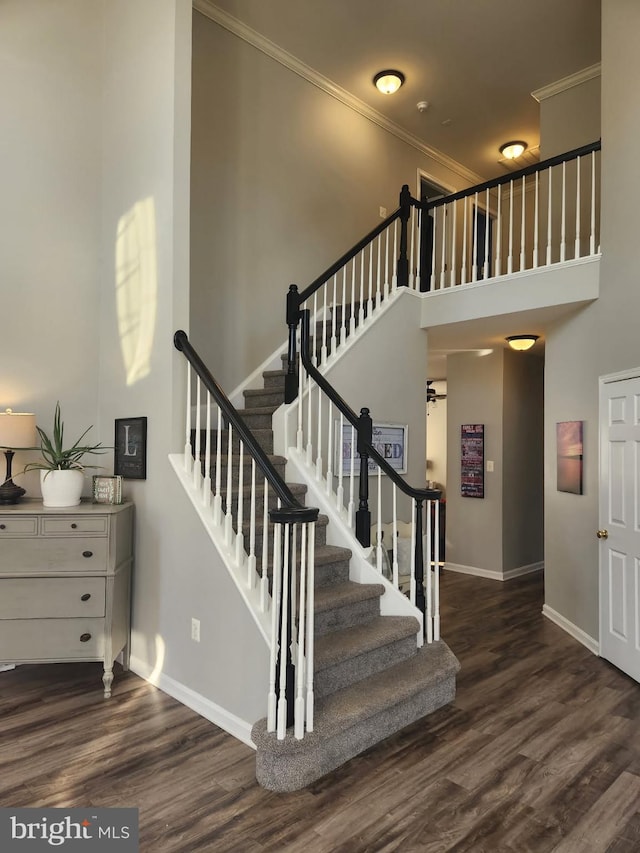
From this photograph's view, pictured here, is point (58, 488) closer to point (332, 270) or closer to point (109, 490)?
point (109, 490)

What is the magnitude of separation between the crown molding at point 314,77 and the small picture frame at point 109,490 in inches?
166

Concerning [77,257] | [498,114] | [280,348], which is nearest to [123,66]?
[77,257]

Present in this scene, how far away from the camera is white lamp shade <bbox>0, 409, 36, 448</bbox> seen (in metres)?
3.45

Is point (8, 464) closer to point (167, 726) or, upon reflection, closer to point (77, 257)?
point (77, 257)

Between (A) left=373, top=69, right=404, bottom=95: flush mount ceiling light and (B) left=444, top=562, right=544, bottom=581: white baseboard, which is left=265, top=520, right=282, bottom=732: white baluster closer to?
(B) left=444, top=562, right=544, bottom=581: white baseboard

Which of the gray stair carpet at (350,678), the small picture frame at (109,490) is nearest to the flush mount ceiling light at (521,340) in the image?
the gray stair carpet at (350,678)

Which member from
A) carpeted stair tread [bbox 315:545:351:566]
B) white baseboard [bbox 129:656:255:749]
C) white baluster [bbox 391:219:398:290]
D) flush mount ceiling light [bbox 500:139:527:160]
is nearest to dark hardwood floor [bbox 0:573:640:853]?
white baseboard [bbox 129:656:255:749]

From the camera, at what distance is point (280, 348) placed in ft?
18.6

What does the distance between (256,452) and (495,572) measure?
470cm

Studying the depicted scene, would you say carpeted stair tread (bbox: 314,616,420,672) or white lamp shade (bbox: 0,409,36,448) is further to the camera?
white lamp shade (bbox: 0,409,36,448)

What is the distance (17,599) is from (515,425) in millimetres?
5486

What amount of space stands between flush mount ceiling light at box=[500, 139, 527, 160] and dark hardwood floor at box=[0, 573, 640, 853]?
6.46 meters

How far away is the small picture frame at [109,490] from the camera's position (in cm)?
369

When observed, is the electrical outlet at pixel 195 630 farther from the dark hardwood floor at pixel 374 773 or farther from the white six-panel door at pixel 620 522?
the white six-panel door at pixel 620 522
